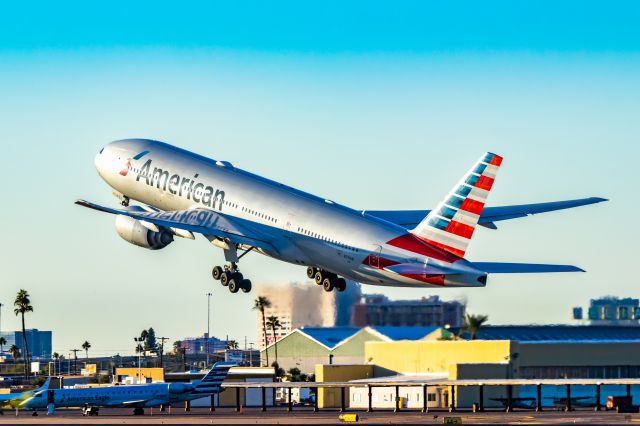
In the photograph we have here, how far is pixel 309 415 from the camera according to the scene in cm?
12300

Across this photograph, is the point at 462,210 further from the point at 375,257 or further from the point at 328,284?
the point at 328,284

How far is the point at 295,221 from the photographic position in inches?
3617

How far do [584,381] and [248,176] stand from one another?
42.2 metres

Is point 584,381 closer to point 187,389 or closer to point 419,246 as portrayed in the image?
point 187,389

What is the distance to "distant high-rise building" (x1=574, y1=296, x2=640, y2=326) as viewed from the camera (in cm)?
15812

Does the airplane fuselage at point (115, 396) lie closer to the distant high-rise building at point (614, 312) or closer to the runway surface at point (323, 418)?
the runway surface at point (323, 418)

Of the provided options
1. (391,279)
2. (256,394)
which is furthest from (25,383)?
(391,279)

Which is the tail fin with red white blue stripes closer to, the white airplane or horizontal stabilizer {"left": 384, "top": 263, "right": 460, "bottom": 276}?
the white airplane

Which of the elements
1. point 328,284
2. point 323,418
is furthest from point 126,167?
point 323,418

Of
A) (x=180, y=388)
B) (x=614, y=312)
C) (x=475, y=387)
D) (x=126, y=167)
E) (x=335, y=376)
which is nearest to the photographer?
(x=126, y=167)

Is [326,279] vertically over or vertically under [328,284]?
over

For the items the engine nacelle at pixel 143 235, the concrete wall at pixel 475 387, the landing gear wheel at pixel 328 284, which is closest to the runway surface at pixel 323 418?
the concrete wall at pixel 475 387

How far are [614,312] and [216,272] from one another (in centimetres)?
7641

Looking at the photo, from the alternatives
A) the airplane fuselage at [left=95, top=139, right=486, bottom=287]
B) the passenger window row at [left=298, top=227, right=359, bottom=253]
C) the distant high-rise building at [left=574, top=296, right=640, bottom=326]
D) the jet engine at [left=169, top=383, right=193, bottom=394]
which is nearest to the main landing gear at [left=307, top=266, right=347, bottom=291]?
the airplane fuselage at [left=95, top=139, right=486, bottom=287]
